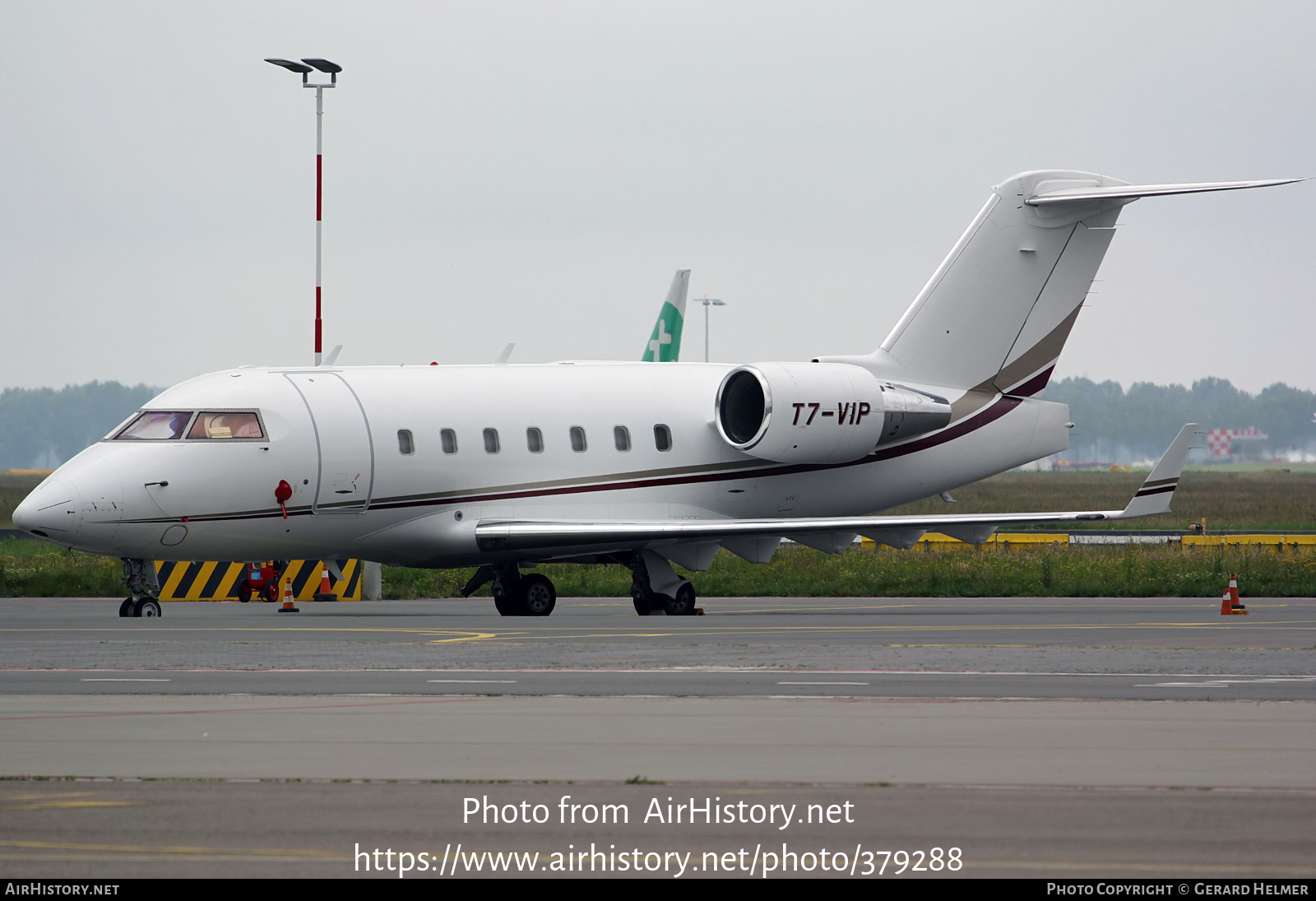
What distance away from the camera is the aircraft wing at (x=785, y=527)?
91.8 ft

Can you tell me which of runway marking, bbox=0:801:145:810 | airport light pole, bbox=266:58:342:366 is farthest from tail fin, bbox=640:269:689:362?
runway marking, bbox=0:801:145:810

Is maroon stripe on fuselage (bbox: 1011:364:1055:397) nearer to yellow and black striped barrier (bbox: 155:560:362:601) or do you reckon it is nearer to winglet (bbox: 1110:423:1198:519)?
winglet (bbox: 1110:423:1198:519)

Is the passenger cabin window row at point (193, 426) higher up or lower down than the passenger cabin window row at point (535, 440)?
higher up

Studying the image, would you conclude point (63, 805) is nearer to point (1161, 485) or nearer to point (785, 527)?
point (785, 527)

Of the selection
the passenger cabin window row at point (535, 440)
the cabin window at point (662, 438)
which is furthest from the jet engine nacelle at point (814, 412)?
the passenger cabin window row at point (535, 440)

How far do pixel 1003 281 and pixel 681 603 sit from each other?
9115 mm

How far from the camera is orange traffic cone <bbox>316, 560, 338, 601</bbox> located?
33688 mm

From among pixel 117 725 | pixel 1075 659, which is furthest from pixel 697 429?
pixel 117 725

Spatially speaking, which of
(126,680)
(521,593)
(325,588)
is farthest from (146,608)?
(126,680)

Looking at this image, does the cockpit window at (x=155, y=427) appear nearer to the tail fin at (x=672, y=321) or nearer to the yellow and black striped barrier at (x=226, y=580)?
the yellow and black striped barrier at (x=226, y=580)

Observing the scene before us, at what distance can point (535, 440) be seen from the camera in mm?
29672

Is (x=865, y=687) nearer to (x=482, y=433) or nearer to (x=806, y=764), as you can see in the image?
(x=806, y=764)

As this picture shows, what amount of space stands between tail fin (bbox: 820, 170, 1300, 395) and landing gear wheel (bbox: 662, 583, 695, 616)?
580cm

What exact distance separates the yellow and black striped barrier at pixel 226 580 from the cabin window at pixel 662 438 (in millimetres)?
6612
